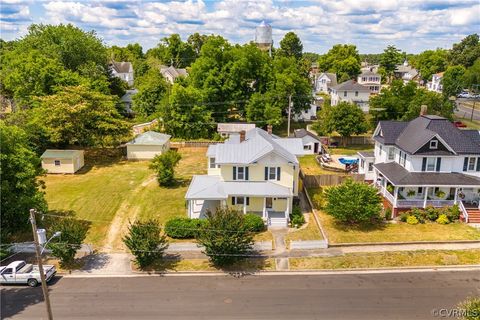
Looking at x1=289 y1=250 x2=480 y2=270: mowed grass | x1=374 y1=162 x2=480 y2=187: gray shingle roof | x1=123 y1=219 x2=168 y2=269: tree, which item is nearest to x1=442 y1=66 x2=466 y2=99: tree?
x1=374 y1=162 x2=480 y2=187: gray shingle roof

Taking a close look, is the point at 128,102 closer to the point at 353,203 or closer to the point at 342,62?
the point at 353,203

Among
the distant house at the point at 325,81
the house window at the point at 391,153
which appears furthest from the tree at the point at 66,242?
the distant house at the point at 325,81

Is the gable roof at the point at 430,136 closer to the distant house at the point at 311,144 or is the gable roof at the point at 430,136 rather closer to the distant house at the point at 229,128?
the distant house at the point at 311,144

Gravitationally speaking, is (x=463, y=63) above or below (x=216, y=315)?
above

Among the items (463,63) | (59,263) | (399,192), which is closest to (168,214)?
(59,263)

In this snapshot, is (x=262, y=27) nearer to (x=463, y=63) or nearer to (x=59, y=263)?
(x=463, y=63)

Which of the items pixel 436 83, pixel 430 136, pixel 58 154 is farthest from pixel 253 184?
pixel 436 83

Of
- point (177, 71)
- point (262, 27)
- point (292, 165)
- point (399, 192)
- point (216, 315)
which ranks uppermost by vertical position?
point (262, 27)
